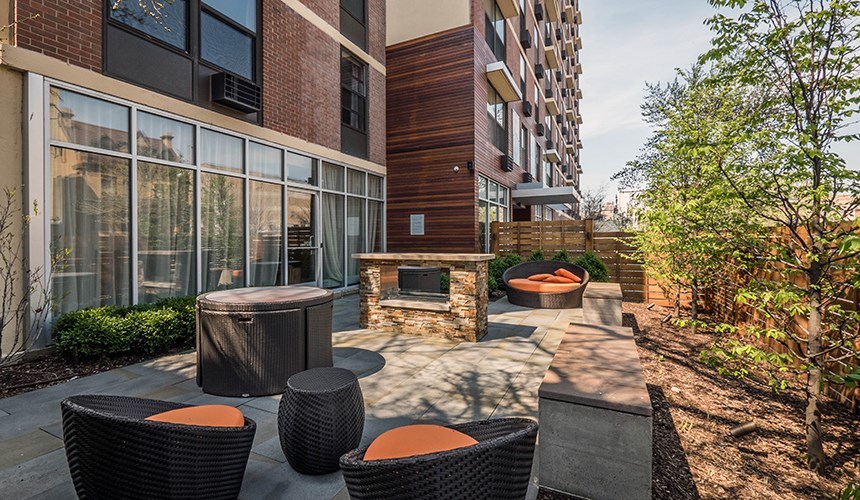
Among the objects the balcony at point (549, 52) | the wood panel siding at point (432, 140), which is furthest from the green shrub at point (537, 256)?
the balcony at point (549, 52)

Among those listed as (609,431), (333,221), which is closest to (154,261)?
(333,221)

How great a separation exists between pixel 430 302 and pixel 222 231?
151 inches

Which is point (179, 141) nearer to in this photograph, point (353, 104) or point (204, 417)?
point (353, 104)

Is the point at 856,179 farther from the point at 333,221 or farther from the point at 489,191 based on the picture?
the point at 489,191

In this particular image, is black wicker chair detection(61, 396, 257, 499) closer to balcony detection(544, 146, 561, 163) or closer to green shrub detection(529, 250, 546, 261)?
green shrub detection(529, 250, 546, 261)

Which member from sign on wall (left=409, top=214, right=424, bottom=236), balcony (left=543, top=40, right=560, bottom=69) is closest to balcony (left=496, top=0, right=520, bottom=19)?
balcony (left=543, top=40, right=560, bottom=69)

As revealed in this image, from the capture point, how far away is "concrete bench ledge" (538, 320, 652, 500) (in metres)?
2.09

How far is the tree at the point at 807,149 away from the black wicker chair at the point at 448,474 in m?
2.30

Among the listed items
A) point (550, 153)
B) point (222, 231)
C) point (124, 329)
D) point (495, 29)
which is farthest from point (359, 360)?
→ point (550, 153)

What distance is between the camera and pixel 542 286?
8.27m

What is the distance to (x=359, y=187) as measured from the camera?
10.6m

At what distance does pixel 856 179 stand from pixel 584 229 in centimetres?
877

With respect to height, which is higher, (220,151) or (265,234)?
(220,151)

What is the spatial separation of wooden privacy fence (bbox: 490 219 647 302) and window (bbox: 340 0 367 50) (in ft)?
21.1
